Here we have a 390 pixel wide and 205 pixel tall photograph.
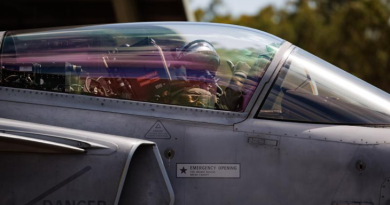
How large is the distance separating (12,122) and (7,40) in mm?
1080

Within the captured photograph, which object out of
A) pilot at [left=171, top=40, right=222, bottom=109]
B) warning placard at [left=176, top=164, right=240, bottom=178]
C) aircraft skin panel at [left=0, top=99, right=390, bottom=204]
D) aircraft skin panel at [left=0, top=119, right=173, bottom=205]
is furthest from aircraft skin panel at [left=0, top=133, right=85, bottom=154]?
pilot at [left=171, top=40, right=222, bottom=109]

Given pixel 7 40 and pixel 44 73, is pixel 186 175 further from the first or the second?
pixel 7 40

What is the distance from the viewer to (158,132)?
14.5 ft

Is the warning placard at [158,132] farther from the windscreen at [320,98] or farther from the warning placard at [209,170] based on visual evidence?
the windscreen at [320,98]

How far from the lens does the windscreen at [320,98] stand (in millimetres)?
4559

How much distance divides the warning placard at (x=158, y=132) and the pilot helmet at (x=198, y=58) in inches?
23.8

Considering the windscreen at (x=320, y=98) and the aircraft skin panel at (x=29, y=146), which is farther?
the windscreen at (x=320, y=98)

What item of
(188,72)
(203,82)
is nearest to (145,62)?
(188,72)

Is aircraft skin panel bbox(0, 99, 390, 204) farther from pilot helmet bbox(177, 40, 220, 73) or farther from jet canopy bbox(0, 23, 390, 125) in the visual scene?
pilot helmet bbox(177, 40, 220, 73)

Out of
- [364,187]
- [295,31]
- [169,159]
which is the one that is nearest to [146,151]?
[169,159]

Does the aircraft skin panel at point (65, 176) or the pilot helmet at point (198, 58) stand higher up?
the pilot helmet at point (198, 58)

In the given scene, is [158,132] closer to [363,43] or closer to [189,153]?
[189,153]

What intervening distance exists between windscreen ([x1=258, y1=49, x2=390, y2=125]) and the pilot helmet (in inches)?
22.0

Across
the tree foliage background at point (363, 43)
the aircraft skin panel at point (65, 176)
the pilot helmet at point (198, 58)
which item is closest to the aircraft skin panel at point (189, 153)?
the aircraft skin panel at point (65, 176)
